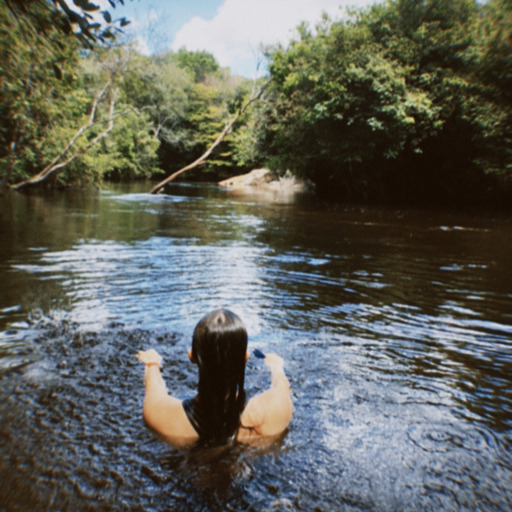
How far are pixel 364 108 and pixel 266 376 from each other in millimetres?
19137

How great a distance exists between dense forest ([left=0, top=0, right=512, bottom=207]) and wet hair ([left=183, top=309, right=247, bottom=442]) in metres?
9.58

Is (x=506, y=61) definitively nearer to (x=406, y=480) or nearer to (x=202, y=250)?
(x=202, y=250)

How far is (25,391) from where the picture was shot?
2.93 m

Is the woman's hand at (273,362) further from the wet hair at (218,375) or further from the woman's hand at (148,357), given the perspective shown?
the woman's hand at (148,357)

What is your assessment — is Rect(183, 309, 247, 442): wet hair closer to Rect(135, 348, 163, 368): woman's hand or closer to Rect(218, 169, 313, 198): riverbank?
Rect(135, 348, 163, 368): woman's hand

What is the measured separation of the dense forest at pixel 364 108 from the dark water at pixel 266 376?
7122 millimetres

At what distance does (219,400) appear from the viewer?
2.22 metres

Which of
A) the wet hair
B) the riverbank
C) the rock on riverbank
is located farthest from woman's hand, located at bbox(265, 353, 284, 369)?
the rock on riverbank

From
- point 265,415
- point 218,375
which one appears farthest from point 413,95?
point 218,375

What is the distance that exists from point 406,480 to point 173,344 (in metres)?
2.39

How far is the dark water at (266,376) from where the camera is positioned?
211cm

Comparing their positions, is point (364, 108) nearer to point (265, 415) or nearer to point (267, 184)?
point (265, 415)

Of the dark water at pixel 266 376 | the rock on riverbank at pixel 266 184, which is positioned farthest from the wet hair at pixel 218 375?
the rock on riverbank at pixel 266 184

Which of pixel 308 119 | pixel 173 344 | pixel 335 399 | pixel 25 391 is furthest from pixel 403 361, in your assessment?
pixel 308 119
